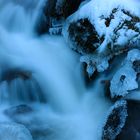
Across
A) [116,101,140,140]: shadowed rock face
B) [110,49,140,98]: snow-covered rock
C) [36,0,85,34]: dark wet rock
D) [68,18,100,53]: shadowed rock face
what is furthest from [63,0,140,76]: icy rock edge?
[116,101,140,140]: shadowed rock face

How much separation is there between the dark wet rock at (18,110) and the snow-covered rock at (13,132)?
0.76 metres

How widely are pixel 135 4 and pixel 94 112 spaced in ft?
4.93

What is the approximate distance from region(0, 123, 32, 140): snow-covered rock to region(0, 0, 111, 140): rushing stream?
0.01 meters

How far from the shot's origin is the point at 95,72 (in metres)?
5.23

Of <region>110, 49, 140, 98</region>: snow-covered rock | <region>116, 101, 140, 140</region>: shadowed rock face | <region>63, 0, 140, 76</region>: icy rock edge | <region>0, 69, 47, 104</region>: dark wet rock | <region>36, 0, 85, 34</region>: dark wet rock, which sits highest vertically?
<region>36, 0, 85, 34</region>: dark wet rock

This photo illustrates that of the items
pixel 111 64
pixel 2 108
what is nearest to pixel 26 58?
pixel 2 108

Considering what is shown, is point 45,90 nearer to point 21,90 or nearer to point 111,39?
point 21,90

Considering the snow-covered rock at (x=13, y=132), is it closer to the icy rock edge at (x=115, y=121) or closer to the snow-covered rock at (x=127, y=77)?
the icy rock edge at (x=115, y=121)

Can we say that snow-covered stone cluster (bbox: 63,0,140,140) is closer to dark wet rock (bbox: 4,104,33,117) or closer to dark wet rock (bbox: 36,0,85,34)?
dark wet rock (bbox: 36,0,85,34)

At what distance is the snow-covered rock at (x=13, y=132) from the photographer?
13.9ft

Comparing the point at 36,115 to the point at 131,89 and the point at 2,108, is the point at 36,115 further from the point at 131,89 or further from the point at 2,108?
the point at 131,89

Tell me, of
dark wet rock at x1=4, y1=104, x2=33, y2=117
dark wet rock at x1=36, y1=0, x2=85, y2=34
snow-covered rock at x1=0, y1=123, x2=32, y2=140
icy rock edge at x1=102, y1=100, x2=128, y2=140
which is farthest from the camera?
dark wet rock at x1=36, y1=0, x2=85, y2=34

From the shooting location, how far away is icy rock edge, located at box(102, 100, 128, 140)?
4.39 metres

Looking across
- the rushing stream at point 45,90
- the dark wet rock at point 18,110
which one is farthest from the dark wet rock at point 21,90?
the dark wet rock at point 18,110
